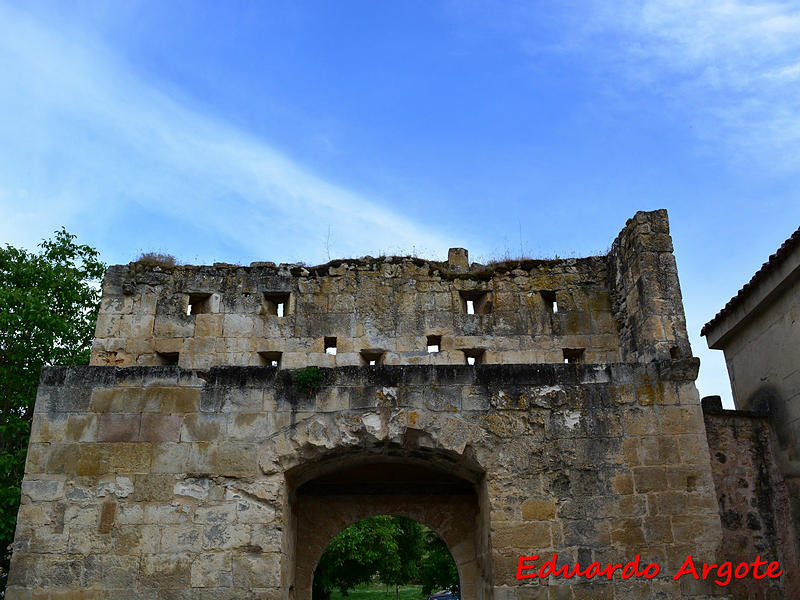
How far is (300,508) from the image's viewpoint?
32.6 ft

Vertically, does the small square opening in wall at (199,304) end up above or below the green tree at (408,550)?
above

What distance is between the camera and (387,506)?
33.2 feet

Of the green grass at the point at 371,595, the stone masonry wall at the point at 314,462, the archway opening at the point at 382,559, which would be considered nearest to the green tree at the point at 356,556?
the archway opening at the point at 382,559

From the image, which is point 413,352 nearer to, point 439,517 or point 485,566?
point 439,517

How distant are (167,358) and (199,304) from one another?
45.4 inches

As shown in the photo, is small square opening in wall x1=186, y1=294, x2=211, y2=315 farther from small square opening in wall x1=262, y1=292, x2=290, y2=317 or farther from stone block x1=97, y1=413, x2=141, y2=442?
stone block x1=97, y1=413, x2=141, y2=442

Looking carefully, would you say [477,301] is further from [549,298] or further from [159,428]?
[159,428]

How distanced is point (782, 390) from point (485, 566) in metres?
6.06

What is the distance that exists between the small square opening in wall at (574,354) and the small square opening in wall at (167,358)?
23.2ft

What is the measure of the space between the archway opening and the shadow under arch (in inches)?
150

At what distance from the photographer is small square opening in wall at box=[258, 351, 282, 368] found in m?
12.1

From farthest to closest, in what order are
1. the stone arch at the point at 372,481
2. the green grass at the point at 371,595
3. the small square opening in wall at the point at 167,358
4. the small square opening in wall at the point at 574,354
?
the green grass at the point at 371,595 → the small square opening in wall at the point at 167,358 → the small square opening in wall at the point at 574,354 → the stone arch at the point at 372,481

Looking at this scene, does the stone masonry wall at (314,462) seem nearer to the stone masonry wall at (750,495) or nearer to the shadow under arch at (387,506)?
the shadow under arch at (387,506)

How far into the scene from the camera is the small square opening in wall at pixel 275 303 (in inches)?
491
